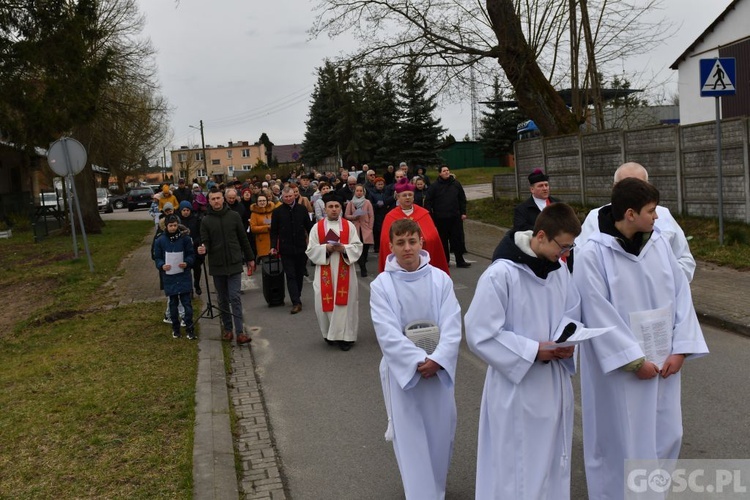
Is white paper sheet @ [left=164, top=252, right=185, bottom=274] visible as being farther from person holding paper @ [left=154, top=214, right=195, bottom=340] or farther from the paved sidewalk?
the paved sidewalk

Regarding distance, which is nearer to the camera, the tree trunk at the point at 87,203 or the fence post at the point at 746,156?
the fence post at the point at 746,156

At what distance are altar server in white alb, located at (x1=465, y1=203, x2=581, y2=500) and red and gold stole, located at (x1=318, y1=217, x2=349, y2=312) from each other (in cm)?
561

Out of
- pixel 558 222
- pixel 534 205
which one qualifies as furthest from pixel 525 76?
pixel 558 222

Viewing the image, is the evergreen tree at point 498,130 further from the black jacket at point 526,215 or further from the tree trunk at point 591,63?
the black jacket at point 526,215

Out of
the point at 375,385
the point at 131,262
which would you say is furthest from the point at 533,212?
the point at 131,262

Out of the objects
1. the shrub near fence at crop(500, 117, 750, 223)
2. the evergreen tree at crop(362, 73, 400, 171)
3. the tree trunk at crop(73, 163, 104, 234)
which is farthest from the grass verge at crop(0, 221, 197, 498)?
the evergreen tree at crop(362, 73, 400, 171)

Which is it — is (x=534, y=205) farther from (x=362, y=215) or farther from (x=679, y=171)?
(x=679, y=171)

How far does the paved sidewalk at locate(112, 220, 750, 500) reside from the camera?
553 cm

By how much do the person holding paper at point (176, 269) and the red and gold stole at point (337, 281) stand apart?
176 cm

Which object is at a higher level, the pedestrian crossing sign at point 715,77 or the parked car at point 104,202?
the pedestrian crossing sign at point 715,77

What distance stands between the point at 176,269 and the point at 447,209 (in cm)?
637

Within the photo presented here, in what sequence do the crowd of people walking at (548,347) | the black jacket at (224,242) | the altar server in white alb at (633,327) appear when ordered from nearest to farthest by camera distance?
the crowd of people walking at (548,347) → the altar server in white alb at (633,327) → the black jacket at (224,242)

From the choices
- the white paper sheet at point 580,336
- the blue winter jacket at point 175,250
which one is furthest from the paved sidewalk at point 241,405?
the white paper sheet at point 580,336

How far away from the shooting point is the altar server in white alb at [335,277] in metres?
9.70
